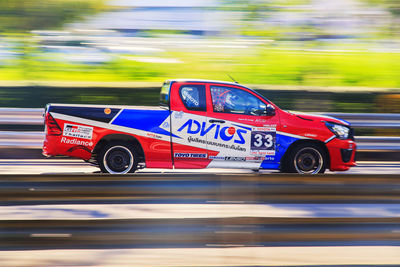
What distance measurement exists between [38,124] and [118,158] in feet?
13.6

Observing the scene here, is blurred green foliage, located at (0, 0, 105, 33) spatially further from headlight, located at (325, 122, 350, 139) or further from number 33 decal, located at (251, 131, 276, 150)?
headlight, located at (325, 122, 350, 139)

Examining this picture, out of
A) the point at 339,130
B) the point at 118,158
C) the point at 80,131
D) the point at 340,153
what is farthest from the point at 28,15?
the point at 340,153

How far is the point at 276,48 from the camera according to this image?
1634 cm

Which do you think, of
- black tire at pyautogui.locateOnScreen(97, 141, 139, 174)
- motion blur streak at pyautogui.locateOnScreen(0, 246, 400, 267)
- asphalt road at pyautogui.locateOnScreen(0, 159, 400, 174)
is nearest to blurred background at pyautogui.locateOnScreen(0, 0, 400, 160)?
asphalt road at pyautogui.locateOnScreen(0, 159, 400, 174)

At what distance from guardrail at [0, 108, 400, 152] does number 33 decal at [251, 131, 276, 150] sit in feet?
13.5

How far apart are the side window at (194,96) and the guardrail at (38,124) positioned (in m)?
4.31

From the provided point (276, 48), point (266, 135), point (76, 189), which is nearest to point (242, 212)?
point (76, 189)

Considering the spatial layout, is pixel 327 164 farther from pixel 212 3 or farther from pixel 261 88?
pixel 212 3

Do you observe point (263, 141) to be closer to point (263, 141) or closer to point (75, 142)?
point (263, 141)

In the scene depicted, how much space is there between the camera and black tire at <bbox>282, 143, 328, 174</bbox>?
9.11 m

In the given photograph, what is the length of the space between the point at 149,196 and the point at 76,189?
62cm

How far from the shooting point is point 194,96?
909 centimetres

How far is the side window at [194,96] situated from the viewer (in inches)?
355

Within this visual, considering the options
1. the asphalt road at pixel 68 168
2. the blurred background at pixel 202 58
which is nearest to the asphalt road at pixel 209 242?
the asphalt road at pixel 68 168
